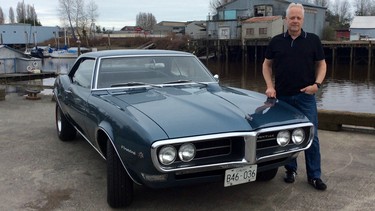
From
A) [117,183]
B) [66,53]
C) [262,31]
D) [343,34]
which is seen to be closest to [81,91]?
[117,183]

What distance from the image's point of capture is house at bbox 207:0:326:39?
194 feet

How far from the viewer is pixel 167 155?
3.43 metres

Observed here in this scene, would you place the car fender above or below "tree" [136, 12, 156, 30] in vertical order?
below

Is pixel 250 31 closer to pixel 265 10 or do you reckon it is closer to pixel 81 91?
pixel 265 10

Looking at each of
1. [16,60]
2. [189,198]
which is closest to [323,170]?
[189,198]

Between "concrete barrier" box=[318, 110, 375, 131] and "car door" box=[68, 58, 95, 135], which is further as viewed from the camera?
"concrete barrier" box=[318, 110, 375, 131]

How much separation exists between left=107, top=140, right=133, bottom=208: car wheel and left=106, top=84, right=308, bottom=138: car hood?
517 millimetres

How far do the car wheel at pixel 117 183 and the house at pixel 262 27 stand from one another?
51437 millimetres

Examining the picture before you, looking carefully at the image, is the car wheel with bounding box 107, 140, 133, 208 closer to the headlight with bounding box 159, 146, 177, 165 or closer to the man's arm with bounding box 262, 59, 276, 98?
the headlight with bounding box 159, 146, 177, 165

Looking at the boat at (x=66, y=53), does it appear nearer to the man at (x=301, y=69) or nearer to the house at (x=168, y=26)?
the house at (x=168, y=26)

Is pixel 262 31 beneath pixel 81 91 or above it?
above

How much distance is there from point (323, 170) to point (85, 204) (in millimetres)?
2951

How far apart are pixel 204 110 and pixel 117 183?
42.3 inches

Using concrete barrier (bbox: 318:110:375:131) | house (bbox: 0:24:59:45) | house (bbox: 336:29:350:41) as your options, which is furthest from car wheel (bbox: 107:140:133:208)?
house (bbox: 0:24:59:45)
